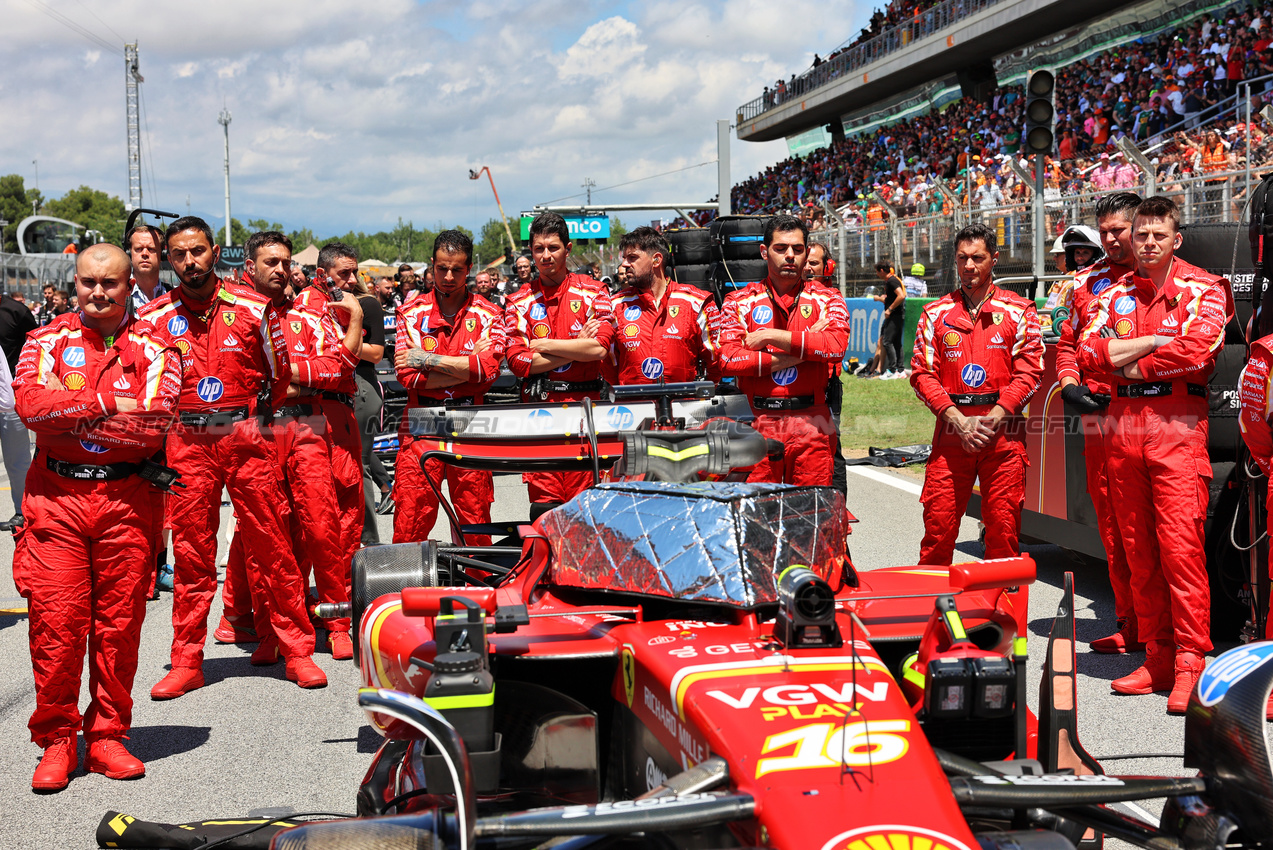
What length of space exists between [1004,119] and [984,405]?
2700cm

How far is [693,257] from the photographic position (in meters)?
15.9

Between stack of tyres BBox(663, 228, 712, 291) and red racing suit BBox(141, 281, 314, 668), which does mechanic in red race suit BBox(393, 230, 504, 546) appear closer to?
red racing suit BBox(141, 281, 314, 668)

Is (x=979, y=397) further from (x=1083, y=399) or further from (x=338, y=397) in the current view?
(x=338, y=397)

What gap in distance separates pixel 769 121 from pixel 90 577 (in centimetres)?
5176

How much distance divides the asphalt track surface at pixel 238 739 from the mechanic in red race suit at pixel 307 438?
38 centimetres

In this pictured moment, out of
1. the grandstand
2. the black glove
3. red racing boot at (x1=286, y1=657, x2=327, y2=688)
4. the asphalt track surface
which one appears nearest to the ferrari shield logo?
the asphalt track surface

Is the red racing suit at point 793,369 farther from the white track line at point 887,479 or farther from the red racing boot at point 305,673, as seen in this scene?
the white track line at point 887,479

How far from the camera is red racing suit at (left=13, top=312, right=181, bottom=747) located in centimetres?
440

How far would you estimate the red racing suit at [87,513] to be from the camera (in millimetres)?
4402

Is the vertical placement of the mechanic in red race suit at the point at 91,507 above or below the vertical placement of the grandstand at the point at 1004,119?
below

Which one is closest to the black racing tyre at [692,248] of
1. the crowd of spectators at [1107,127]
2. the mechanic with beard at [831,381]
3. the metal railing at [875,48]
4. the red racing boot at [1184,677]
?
the mechanic with beard at [831,381]

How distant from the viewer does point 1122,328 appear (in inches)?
210

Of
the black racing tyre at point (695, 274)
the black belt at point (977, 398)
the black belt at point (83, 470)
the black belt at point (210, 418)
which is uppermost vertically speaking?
the black racing tyre at point (695, 274)

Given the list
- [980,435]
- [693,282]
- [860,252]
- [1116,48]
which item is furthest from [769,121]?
[980,435]
